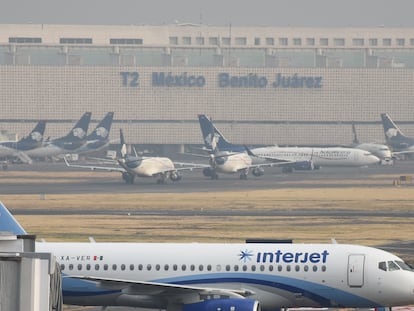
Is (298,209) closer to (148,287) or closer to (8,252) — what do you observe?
(148,287)

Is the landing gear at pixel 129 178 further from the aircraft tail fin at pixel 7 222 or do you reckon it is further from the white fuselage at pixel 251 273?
the aircraft tail fin at pixel 7 222

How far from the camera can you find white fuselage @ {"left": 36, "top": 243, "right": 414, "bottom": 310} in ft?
159

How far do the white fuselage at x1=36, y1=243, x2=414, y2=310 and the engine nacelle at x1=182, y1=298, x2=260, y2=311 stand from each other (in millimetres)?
433

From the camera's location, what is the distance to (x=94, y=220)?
352 feet

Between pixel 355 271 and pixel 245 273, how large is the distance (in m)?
4.13

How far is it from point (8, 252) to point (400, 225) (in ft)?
270

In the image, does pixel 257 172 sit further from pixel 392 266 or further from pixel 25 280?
pixel 25 280

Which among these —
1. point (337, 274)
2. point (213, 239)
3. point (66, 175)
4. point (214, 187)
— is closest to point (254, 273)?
point (337, 274)

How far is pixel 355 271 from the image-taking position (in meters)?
48.4

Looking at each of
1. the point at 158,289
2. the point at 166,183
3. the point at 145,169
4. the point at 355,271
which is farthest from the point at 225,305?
the point at 166,183

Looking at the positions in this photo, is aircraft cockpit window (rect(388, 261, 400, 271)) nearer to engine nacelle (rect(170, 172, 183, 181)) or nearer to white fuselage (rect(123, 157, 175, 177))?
white fuselage (rect(123, 157, 175, 177))

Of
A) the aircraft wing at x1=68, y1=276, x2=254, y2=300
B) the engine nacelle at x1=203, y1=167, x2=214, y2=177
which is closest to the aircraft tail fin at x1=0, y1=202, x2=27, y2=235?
the aircraft wing at x1=68, y1=276, x2=254, y2=300

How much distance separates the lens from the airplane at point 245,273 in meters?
48.4

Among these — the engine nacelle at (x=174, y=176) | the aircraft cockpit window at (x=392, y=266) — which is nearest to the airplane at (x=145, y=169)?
the engine nacelle at (x=174, y=176)
